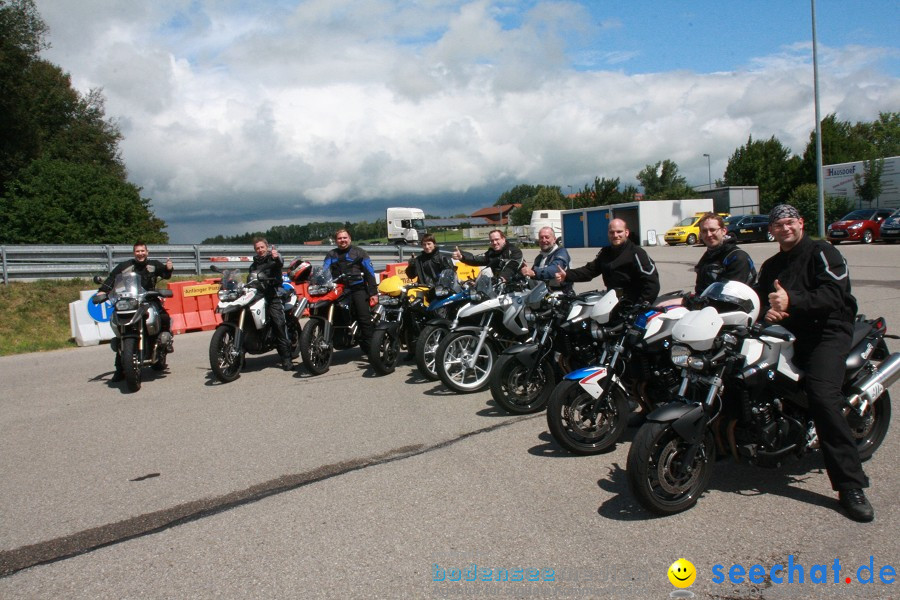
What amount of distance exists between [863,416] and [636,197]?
83.0 meters

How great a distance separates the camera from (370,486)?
4703mm

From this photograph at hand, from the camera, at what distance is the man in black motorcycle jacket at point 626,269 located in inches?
254

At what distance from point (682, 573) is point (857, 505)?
127 centimetres

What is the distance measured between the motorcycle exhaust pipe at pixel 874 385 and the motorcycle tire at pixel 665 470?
1037 mm

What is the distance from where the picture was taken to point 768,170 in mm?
60156

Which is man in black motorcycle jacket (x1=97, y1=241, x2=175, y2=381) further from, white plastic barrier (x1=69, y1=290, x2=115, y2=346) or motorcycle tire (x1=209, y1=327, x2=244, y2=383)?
white plastic barrier (x1=69, y1=290, x2=115, y2=346)

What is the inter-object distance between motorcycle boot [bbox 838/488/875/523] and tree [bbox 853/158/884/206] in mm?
43788

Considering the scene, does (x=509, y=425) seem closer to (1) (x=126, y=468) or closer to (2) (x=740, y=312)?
(2) (x=740, y=312)

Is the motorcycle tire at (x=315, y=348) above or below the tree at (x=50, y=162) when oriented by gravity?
below

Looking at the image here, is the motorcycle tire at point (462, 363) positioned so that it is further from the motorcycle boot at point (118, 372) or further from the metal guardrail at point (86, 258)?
Answer: the metal guardrail at point (86, 258)

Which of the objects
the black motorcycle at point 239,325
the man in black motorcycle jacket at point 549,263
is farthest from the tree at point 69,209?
the man in black motorcycle jacket at point 549,263

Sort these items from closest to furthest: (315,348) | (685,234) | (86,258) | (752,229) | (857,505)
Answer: (857,505)
(315,348)
(86,258)
(752,229)
(685,234)

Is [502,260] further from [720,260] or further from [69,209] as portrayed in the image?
[69,209]

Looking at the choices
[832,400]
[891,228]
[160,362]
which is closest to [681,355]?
[832,400]
